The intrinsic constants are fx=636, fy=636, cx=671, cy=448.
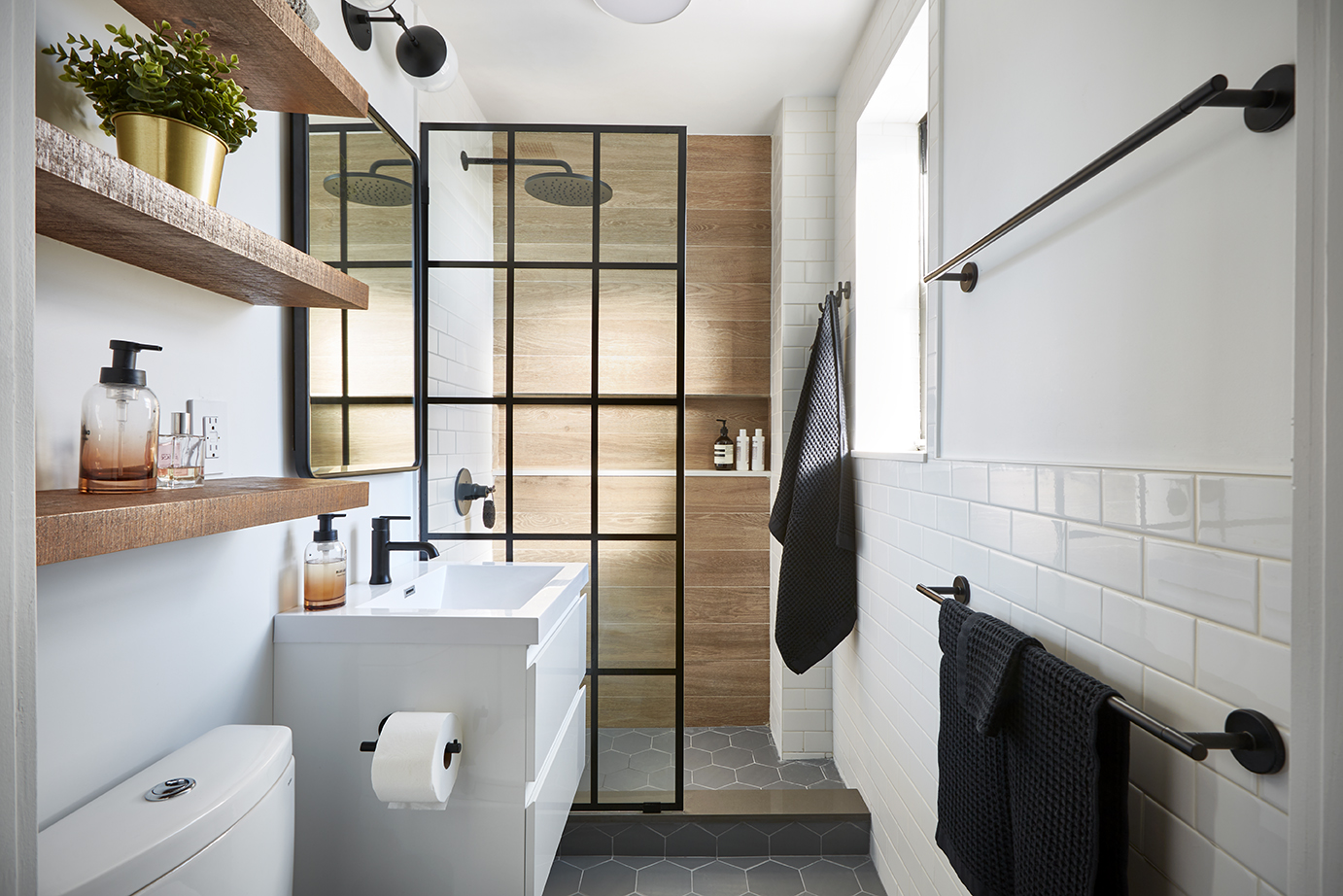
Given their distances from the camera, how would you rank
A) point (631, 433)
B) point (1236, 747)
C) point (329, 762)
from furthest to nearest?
point (631, 433) < point (329, 762) < point (1236, 747)

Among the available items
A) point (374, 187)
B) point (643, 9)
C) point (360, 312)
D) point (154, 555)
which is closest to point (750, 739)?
point (360, 312)

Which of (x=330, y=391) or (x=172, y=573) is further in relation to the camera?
(x=330, y=391)

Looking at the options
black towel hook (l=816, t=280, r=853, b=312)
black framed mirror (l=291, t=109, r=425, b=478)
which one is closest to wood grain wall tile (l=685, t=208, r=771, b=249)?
black towel hook (l=816, t=280, r=853, b=312)

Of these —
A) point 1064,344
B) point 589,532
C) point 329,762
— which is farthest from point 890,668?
point 329,762

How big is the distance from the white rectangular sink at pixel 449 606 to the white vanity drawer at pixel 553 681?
0.06 metres

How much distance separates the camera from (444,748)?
3.86 ft

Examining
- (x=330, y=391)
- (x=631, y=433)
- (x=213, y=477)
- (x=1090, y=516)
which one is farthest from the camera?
(x=631, y=433)

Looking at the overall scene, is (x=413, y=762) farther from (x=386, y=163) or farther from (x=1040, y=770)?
(x=386, y=163)

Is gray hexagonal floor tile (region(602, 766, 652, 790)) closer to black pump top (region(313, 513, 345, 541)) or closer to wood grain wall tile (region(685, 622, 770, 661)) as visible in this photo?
wood grain wall tile (region(685, 622, 770, 661))

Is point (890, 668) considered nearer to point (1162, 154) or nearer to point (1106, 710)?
point (1106, 710)

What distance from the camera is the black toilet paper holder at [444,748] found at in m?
1.17

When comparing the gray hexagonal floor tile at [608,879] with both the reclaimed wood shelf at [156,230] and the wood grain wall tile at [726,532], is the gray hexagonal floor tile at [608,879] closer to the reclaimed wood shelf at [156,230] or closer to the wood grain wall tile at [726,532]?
the wood grain wall tile at [726,532]

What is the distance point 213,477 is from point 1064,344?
1365 mm

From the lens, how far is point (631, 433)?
1970 mm
